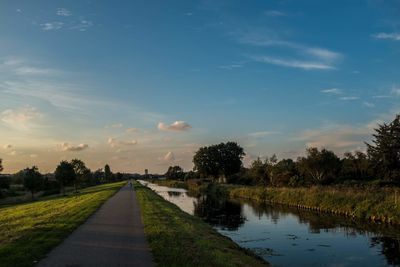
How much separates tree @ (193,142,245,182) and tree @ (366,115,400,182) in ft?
208

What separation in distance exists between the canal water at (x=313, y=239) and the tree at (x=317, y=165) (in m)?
36.3

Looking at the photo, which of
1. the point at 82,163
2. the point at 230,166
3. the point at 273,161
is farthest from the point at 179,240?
the point at 230,166

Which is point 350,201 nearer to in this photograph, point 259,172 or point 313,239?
point 313,239

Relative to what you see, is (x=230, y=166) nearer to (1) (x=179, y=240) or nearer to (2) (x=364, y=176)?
(2) (x=364, y=176)

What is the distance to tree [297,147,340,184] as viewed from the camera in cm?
7206

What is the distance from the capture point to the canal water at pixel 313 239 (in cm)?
1925

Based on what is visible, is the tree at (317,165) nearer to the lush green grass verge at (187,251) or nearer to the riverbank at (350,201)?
the riverbank at (350,201)

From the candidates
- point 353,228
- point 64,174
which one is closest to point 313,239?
point 353,228

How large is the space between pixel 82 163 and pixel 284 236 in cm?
7103

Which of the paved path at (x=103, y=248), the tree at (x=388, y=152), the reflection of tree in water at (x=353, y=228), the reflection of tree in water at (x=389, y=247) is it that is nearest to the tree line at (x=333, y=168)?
the tree at (x=388, y=152)

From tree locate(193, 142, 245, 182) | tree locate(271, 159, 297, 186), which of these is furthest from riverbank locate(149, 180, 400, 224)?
tree locate(193, 142, 245, 182)

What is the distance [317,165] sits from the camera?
7231cm

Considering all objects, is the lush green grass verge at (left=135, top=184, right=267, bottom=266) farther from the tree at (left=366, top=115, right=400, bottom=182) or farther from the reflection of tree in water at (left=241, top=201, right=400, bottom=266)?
the tree at (left=366, top=115, right=400, bottom=182)

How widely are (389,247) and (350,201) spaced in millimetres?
14407
